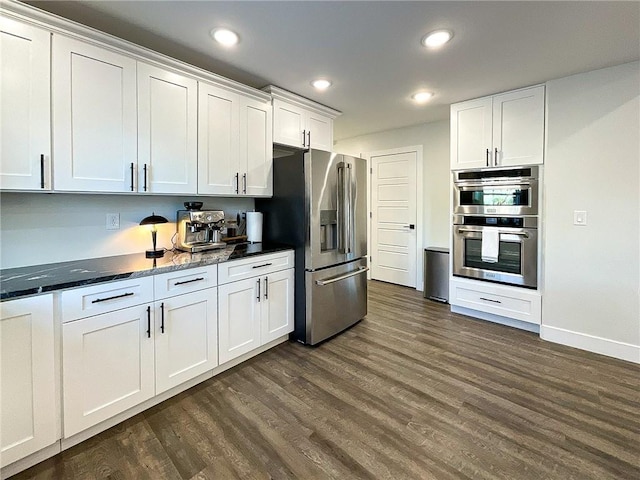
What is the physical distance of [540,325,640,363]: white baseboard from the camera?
2684mm

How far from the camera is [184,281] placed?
84.2 inches

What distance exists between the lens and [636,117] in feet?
8.52

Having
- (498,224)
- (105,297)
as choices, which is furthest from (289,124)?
(498,224)

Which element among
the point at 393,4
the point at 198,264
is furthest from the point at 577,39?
the point at 198,264

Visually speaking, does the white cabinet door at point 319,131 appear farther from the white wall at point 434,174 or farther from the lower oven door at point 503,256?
the lower oven door at point 503,256

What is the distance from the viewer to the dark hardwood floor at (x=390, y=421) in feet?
5.20

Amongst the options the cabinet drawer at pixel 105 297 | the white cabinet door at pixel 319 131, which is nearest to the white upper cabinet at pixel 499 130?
the white cabinet door at pixel 319 131

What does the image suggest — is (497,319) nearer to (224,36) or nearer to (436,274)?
(436,274)

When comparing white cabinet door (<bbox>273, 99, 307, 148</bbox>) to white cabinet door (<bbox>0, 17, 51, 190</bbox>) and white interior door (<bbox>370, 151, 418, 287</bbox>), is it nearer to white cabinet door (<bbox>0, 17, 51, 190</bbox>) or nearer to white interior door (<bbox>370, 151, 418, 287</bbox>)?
white cabinet door (<bbox>0, 17, 51, 190</bbox>)

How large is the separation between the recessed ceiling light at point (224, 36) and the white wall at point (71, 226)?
1.32 meters

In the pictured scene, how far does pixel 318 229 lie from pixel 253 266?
2.29ft

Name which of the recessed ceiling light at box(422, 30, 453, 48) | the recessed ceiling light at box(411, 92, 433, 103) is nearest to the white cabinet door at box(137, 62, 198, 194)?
the recessed ceiling light at box(422, 30, 453, 48)

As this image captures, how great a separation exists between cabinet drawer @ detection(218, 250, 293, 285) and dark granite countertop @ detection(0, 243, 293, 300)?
0.06m

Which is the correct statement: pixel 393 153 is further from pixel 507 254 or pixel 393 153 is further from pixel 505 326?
pixel 505 326
